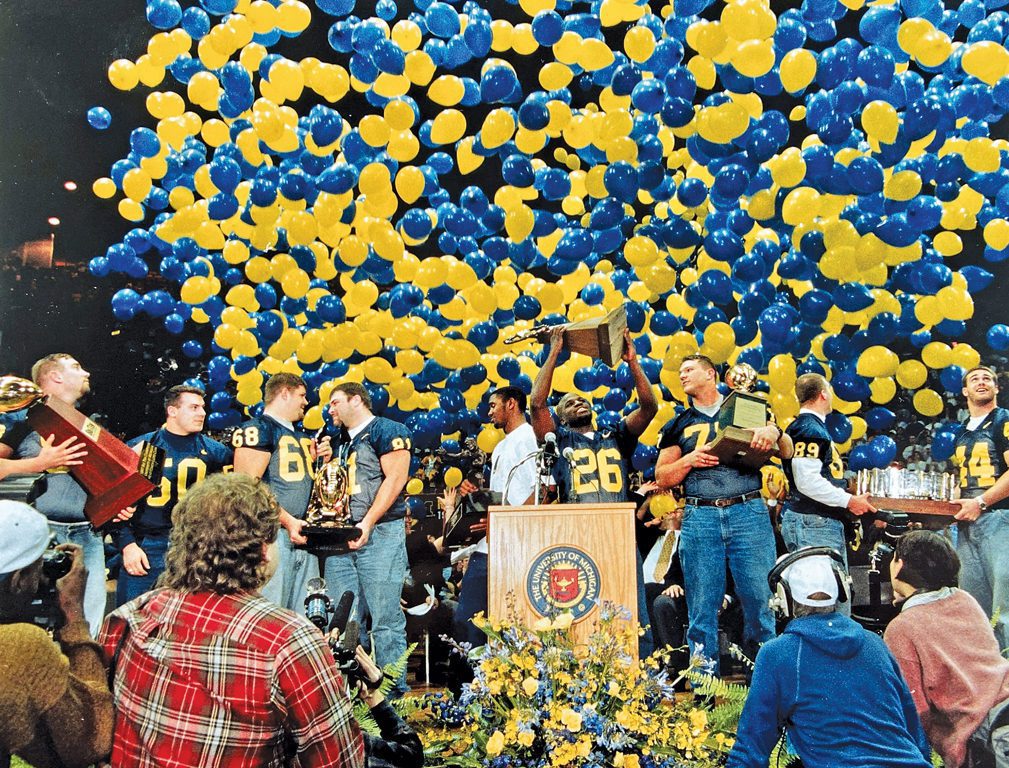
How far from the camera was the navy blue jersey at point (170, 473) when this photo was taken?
4.14m

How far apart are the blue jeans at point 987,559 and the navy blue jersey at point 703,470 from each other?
37.2 inches

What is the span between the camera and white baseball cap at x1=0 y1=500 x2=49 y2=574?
368 centimetres

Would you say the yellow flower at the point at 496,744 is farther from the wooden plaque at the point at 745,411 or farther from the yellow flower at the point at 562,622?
the wooden plaque at the point at 745,411

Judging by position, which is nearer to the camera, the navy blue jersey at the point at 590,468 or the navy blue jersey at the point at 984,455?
the navy blue jersey at the point at 984,455

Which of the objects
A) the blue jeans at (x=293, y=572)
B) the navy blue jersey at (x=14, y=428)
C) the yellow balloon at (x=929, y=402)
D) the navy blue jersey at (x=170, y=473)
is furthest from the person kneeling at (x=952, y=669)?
the navy blue jersey at (x=14, y=428)

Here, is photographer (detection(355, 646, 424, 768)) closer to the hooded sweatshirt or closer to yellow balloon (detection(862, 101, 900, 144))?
the hooded sweatshirt

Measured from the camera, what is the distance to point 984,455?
414cm

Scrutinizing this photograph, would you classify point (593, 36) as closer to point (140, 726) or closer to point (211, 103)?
point (211, 103)

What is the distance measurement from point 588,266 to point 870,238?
1.49m

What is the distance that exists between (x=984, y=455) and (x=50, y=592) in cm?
408

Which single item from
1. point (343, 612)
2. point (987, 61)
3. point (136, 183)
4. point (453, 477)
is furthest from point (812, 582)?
point (136, 183)

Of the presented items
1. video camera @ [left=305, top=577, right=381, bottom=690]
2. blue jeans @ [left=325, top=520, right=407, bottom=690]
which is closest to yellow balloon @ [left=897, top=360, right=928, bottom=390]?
blue jeans @ [left=325, top=520, right=407, bottom=690]

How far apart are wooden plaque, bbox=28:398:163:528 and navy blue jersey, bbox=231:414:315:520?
490 mm

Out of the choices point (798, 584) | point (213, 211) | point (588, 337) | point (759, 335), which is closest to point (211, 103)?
point (213, 211)
